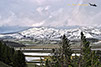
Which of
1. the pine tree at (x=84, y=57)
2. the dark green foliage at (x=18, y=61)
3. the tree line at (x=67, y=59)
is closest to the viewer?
the tree line at (x=67, y=59)

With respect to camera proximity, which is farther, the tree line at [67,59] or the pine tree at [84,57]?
the pine tree at [84,57]

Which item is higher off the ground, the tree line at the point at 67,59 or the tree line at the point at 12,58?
the tree line at the point at 67,59

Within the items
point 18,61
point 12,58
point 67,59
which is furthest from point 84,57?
point 12,58

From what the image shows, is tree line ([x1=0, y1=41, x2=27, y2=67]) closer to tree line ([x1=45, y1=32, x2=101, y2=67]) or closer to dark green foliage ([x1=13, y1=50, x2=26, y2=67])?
dark green foliage ([x1=13, y1=50, x2=26, y2=67])

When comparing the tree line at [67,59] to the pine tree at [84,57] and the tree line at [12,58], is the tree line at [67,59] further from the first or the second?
the tree line at [12,58]

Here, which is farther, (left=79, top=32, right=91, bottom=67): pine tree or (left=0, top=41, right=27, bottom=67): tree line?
(left=0, top=41, right=27, bottom=67): tree line

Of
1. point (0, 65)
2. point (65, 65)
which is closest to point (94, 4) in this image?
point (65, 65)

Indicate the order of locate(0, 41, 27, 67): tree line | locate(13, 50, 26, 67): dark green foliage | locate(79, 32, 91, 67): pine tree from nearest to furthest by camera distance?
1. locate(79, 32, 91, 67): pine tree
2. locate(13, 50, 26, 67): dark green foliage
3. locate(0, 41, 27, 67): tree line

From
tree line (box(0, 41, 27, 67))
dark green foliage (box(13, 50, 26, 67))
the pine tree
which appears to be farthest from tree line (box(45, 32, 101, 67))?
tree line (box(0, 41, 27, 67))

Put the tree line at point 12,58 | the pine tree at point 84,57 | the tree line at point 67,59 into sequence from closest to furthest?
1. the tree line at point 67,59
2. the pine tree at point 84,57
3. the tree line at point 12,58

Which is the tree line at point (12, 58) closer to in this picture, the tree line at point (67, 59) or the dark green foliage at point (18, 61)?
the dark green foliage at point (18, 61)

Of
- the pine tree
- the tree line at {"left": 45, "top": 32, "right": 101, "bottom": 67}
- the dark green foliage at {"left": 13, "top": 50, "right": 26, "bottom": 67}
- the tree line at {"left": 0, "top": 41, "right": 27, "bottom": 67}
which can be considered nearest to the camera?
the tree line at {"left": 45, "top": 32, "right": 101, "bottom": 67}

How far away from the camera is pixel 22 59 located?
69.5 m

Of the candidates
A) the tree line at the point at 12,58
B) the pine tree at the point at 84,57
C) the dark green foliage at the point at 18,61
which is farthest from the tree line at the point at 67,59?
the tree line at the point at 12,58
